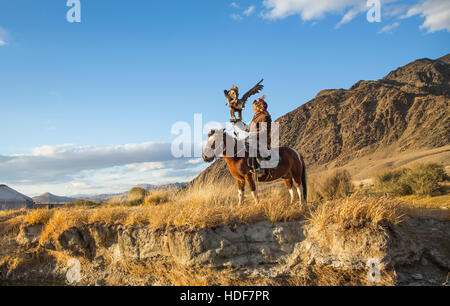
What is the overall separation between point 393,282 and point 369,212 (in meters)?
1.24

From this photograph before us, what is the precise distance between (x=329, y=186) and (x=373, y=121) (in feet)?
154

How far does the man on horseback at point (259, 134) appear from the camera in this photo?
25.6 feet

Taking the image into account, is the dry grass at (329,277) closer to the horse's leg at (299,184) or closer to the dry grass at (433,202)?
the horse's leg at (299,184)

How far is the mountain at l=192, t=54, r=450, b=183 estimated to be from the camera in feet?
158

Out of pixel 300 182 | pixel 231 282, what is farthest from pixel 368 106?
pixel 231 282

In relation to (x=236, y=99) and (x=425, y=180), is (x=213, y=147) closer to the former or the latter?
(x=236, y=99)

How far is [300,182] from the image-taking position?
8.64 meters

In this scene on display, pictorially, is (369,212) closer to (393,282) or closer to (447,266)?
(393,282)

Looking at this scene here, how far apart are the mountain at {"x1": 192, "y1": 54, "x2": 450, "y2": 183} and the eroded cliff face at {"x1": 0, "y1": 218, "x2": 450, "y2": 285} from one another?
3436 centimetres

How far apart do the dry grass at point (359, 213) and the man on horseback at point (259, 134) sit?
2080mm

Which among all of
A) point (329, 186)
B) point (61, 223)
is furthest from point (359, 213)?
point (329, 186)

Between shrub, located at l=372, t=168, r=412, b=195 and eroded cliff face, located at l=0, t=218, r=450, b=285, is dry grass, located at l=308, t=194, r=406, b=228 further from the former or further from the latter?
shrub, located at l=372, t=168, r=412, b=195

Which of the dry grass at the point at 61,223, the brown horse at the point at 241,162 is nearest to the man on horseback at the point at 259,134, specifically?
the brown horse at the point at 241,162

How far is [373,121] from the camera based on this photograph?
55469mm
